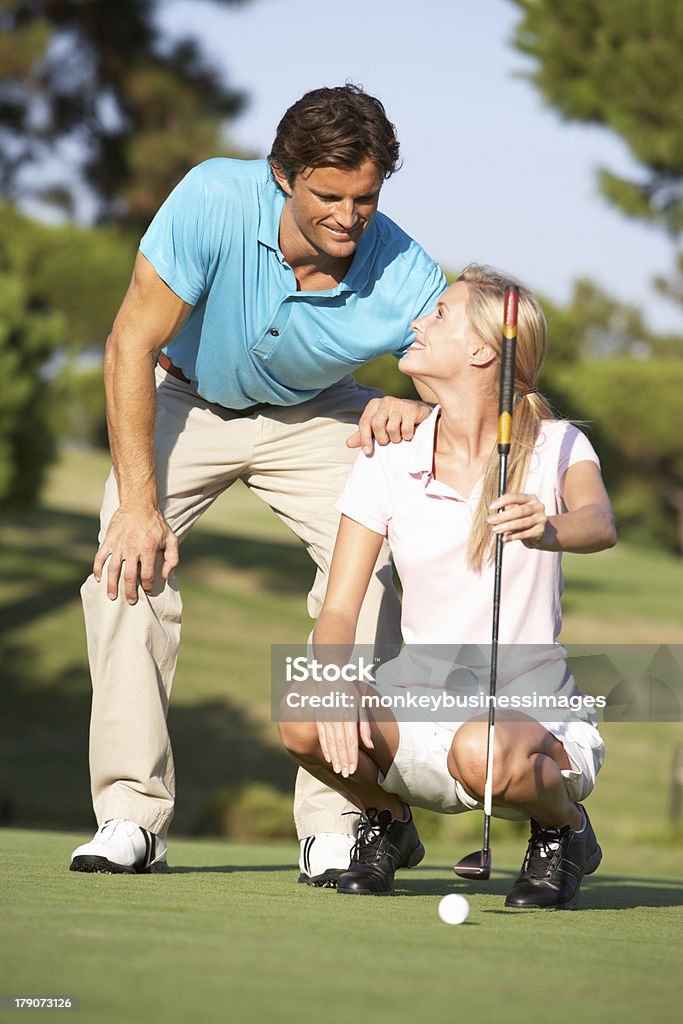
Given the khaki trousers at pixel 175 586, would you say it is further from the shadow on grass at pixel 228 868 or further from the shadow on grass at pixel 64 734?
the shadow on grass at pixel 64 734

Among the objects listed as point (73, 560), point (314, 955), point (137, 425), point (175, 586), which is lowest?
point (314, 955)

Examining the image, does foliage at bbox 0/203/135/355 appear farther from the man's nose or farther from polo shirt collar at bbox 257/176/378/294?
the man's nose

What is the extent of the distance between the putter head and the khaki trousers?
85 centimetres

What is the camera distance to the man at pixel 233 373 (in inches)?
146

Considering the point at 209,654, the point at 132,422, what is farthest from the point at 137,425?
the point at 209,654

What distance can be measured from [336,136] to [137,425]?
92cm

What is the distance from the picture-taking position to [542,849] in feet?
10.5

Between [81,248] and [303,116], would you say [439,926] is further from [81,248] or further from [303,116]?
[81,248]

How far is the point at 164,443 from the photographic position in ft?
13.5

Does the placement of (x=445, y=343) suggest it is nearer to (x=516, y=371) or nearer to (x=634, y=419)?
(x=516, y=371)

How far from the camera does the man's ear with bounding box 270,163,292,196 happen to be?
150 inches

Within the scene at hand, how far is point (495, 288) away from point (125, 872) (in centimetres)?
170

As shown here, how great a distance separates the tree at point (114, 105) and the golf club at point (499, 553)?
43.5 feet

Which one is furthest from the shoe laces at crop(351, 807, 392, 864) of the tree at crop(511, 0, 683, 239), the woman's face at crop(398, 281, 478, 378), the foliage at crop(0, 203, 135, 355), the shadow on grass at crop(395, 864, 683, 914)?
the foliage at crop(0, 203, 135, 355)
